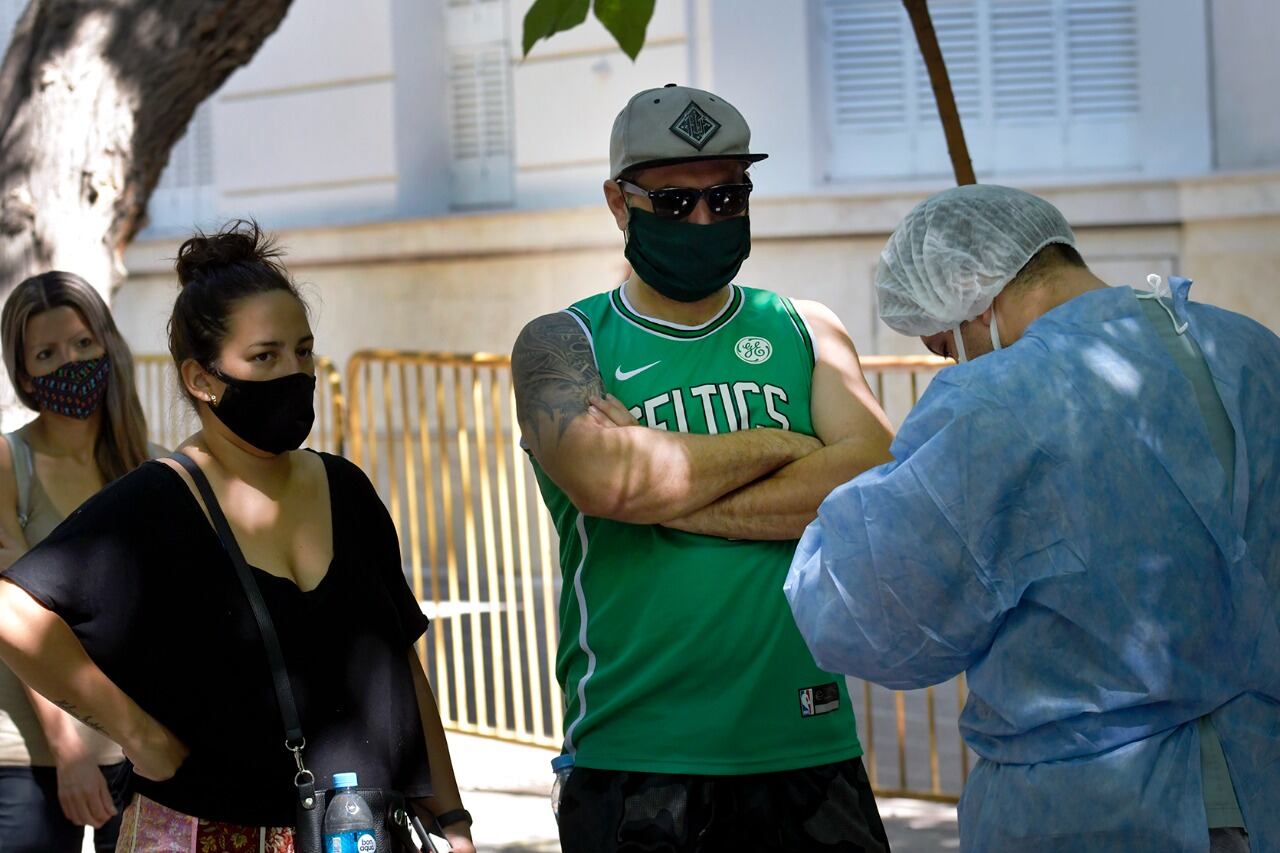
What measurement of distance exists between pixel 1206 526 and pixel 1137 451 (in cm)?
15

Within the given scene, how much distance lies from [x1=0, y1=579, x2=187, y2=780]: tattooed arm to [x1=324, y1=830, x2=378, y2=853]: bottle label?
306 mm

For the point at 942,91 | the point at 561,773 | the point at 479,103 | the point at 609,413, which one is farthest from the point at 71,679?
the point at 479,103

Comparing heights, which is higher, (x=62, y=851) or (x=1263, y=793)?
(x=1263, y=793)

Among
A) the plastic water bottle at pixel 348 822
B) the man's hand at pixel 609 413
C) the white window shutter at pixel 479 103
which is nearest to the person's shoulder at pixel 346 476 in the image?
the man's hand at pixel 609 413

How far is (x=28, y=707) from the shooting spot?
13.2 feet

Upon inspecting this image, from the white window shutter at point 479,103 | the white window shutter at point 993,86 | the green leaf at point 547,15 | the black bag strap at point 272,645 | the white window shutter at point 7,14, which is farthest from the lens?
the white window shutter at point 7,14

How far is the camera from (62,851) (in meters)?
4.06

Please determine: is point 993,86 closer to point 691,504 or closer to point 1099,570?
point 691,504

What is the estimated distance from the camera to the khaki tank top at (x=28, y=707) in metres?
3.99

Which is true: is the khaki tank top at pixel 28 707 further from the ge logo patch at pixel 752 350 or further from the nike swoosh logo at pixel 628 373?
the ge logo patch at pixel 752 350

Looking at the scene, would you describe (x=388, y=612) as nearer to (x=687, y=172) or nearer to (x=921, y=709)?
(x=687, y=172)

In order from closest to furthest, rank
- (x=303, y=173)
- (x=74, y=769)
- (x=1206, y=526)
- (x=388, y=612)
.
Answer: (x=1206, y=526) < (x=388, y=612) < (x=74, y=769) < (x=303, y=173)

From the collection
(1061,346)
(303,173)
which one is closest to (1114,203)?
(303,173)

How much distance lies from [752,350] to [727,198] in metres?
0.32
